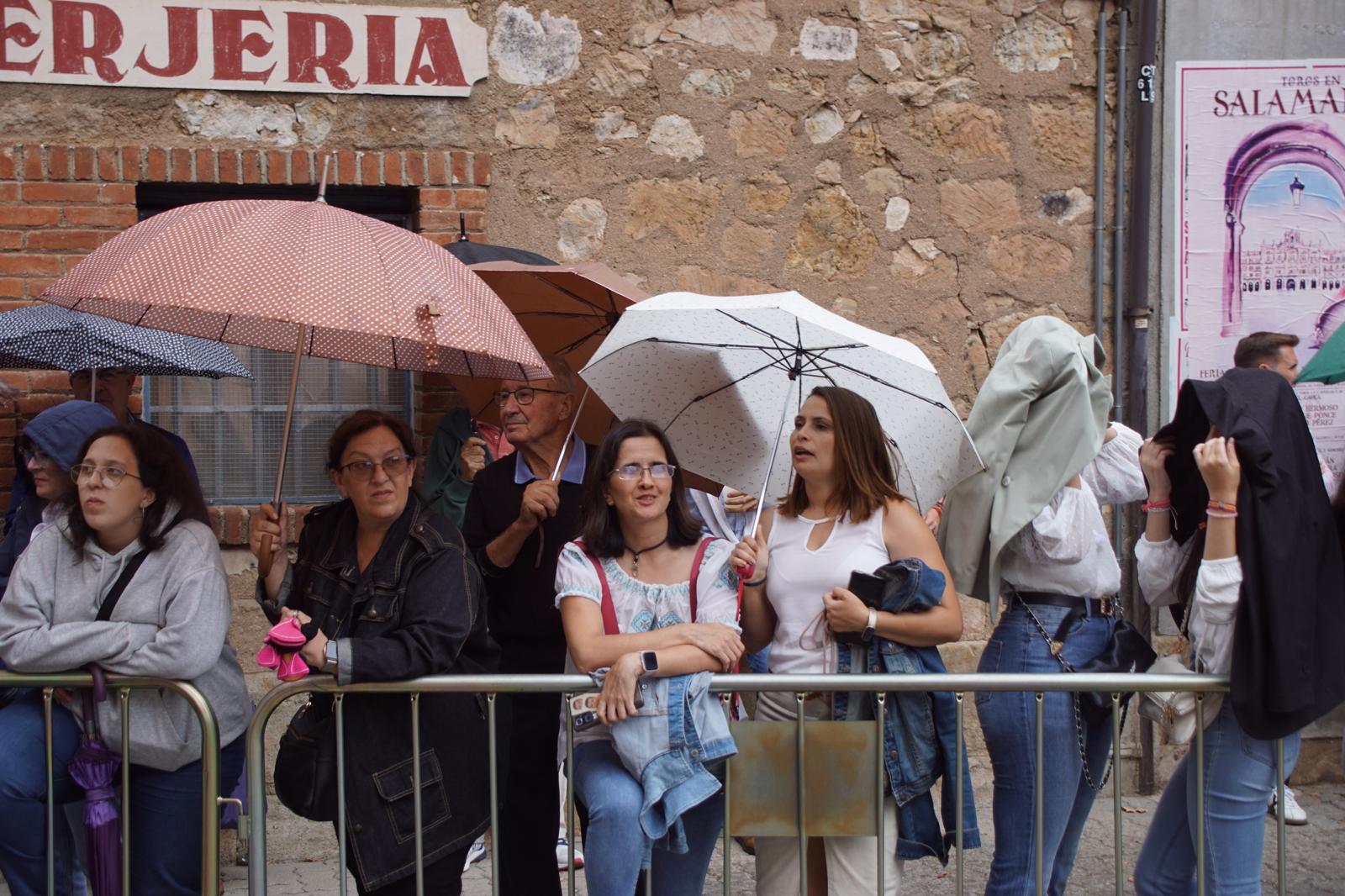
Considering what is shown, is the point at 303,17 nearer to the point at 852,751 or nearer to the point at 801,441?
the point at 801,441

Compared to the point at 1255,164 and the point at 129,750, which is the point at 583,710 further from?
the point at 1255,164

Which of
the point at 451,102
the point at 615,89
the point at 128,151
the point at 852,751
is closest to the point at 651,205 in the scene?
the point at 615,89

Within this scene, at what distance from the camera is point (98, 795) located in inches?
130

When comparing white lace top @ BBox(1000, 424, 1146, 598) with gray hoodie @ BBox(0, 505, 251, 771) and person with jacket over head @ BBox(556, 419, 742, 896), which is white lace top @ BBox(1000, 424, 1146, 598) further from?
gray hoodie @ BBox(0, 505, 251, 771)

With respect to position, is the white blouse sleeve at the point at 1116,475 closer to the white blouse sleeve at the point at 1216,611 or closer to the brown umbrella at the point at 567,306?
the white blouse sleeve at the point at 1216,611

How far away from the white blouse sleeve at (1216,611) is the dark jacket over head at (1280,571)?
2cm

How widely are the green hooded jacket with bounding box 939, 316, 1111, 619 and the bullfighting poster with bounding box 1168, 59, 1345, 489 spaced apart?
7.46ft

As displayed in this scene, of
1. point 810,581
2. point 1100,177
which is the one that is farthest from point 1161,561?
point 1100,177

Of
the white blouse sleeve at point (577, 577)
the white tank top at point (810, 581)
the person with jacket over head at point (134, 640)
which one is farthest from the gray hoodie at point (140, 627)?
the white tank top at point (810, 581)

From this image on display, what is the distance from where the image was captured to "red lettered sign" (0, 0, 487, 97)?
4.82 meters

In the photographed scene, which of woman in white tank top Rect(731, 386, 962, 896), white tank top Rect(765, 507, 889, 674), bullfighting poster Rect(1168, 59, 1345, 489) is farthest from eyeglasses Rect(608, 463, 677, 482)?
bullfighting poster Rect(1168, 59, 1345, 489)

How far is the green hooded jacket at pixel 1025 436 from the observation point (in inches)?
135

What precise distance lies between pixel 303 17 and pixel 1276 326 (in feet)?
13.3

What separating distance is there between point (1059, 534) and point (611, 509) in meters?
1.14
